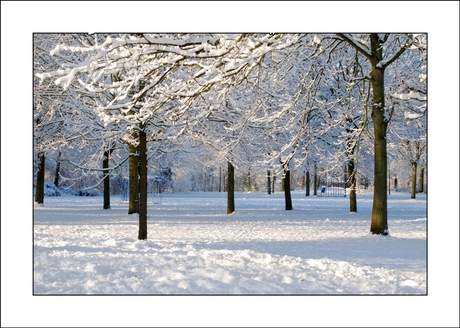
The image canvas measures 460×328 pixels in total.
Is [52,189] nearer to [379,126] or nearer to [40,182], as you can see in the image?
[40,182]

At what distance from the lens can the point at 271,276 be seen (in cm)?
516

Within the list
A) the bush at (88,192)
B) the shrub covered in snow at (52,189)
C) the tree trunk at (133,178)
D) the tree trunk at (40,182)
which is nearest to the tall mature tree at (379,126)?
the tree trunk at (133,178)

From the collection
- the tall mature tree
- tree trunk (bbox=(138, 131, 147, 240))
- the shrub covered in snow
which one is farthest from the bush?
the tall mature tree

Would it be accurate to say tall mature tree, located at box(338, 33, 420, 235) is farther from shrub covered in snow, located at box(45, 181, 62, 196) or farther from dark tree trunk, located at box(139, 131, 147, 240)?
shrub covered in snow, located at box(45, 181, 62, 196)

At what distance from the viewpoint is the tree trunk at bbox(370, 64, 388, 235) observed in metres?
9.36

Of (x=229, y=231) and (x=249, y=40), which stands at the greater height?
(x=249, y=40)

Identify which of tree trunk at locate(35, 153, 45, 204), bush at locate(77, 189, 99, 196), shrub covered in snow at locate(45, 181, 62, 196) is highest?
tree trunk at locate(35, 153, 45, 204)

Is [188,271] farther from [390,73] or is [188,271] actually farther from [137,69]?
[390,73]

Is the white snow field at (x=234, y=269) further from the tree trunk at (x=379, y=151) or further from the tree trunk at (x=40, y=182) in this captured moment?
the tree trunk at (x=40, y=182)

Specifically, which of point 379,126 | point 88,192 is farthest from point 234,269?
point 88,192

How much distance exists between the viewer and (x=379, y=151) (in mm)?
9383

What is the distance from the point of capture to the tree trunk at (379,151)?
30.7ft

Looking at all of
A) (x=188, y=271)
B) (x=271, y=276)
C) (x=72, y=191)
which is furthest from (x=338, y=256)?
(x=72, y=191)

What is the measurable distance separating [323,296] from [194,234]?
19.9 ft
